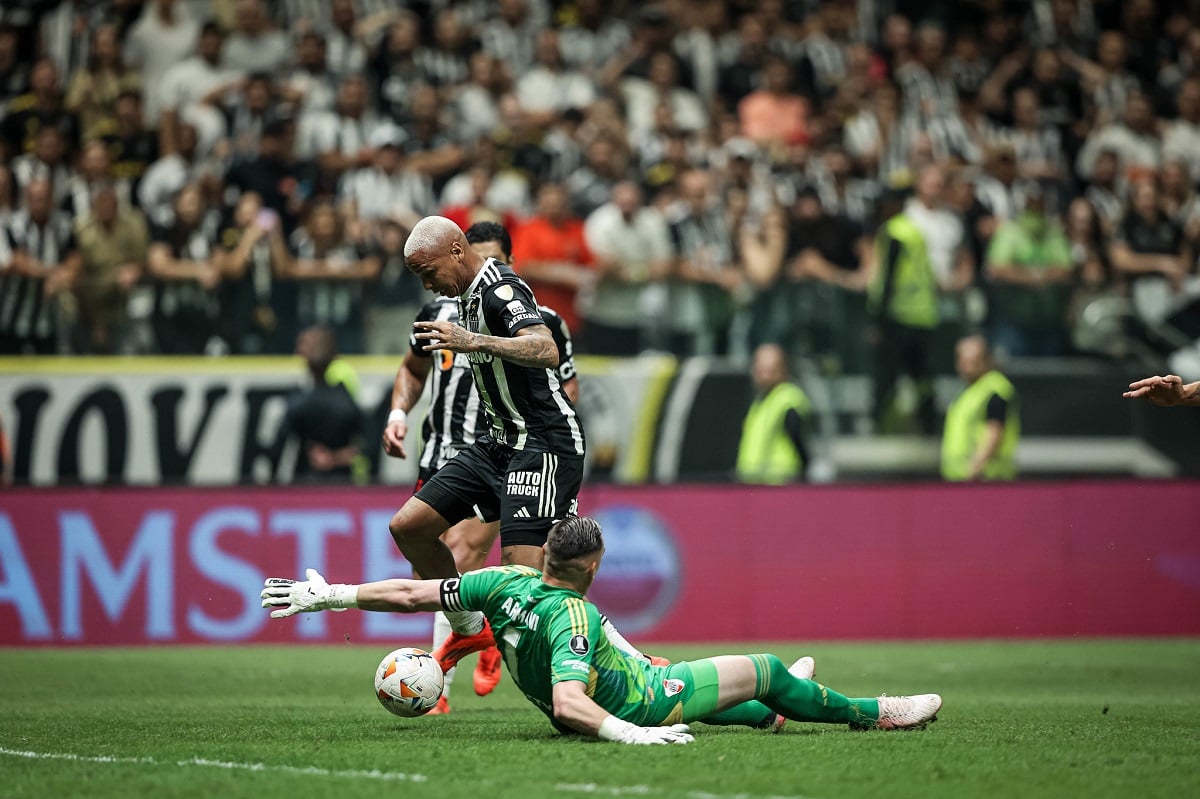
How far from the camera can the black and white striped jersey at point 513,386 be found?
8461mm

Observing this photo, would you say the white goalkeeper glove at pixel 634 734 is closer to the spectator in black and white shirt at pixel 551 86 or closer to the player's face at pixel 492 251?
the player's face at pixel 492 251

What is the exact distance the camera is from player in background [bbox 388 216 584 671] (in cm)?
832

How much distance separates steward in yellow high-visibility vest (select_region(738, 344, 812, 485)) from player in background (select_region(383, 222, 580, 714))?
5.75 metres

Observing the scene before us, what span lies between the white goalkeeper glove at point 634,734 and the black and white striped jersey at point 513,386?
1959 millimetres

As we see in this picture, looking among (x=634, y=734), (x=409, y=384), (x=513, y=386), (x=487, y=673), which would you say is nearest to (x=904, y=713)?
(x=634, y=734)

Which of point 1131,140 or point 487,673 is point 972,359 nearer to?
point 1131,140

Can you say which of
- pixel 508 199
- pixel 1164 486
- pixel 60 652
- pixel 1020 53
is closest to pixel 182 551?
pixel 60 652

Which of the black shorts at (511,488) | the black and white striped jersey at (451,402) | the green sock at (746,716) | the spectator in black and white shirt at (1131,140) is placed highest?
the spectator in black and white shirt at (1131,140)

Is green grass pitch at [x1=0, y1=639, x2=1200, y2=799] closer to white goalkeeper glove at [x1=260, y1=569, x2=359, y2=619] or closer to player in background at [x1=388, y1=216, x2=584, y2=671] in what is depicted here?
white goalkeeper glove at [x1=260, y1=569, x2=359, y2=619]

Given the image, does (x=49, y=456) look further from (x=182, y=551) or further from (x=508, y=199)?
(x=508, y=199)

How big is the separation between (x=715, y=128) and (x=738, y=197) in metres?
1.92

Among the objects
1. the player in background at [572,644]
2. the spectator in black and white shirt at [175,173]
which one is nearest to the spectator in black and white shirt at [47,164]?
the spectator in black and white shirt at [175,173]

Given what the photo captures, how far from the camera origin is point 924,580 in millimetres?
15422

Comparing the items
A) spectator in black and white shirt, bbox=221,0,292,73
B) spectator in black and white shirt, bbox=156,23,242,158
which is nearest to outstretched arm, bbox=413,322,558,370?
spectator in black and white shirt, bbox=156,23,242,158
